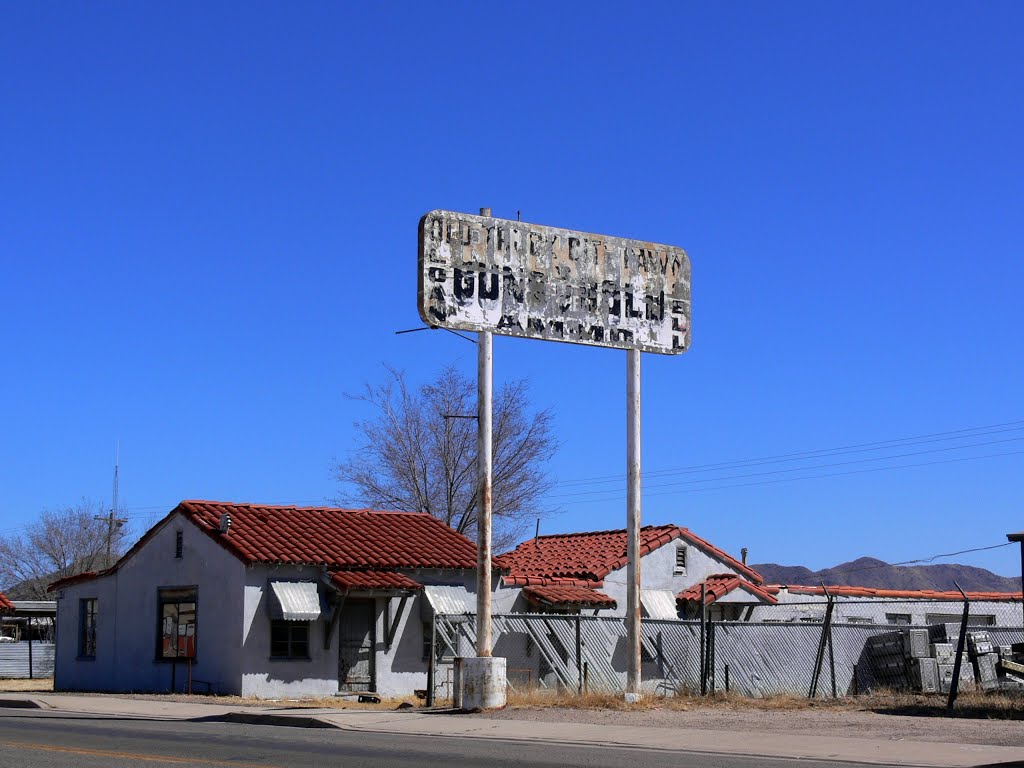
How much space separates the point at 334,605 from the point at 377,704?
4.24 m

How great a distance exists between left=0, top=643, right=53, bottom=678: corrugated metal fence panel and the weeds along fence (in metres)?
21.2

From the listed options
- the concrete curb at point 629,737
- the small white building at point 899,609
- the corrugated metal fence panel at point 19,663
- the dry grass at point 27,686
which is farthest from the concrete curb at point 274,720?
the corrugated metal fence panel at point 19,663

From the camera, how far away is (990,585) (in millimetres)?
157500

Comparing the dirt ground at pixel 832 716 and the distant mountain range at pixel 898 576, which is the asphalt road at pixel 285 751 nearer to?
the dirt ground at pixel 832 716

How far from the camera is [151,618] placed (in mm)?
30891

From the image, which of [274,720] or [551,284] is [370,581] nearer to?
[274,720]

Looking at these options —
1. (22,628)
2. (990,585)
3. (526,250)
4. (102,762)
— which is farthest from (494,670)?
(990,585)

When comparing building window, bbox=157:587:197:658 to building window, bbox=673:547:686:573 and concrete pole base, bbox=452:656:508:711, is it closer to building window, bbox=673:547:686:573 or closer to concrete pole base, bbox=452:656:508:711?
concrete pole base, bbox=452:656:508:711

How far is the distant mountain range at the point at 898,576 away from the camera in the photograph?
5802 inches

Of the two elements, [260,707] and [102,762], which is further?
[260,707]

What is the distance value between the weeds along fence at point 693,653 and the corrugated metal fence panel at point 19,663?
21.2 meters

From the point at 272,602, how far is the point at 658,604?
10923 millimetres

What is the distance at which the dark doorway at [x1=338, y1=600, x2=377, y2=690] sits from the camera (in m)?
29.4

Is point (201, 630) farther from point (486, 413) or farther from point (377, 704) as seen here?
point (486, 413)
